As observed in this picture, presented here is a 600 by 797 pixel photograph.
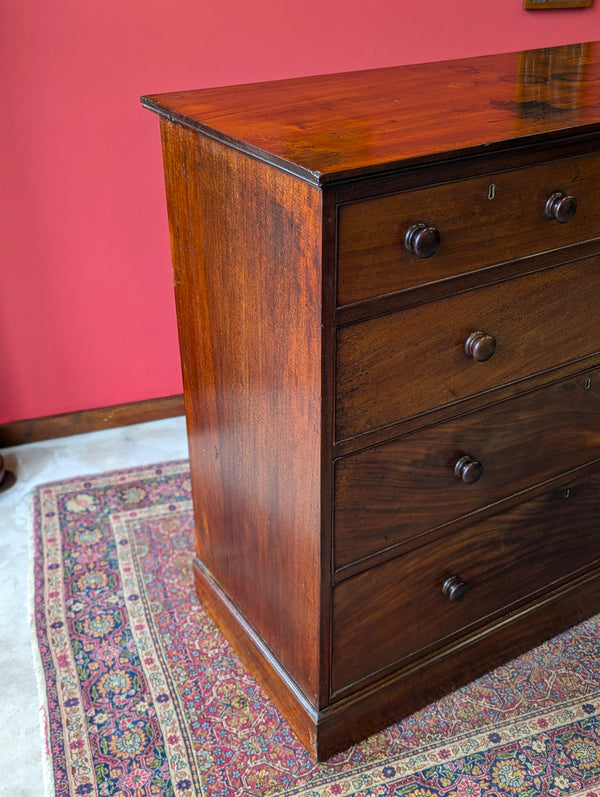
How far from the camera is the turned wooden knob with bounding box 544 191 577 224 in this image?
1.40m

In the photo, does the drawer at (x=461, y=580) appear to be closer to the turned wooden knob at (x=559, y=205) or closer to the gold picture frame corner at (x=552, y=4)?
the turned wooden knob at (x=559, y=205)

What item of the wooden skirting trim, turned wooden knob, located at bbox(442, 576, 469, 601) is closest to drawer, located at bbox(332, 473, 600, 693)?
turned wooden knob, located at bbox(442, 576, 469, 601)

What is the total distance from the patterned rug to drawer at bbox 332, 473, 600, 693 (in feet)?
0.58

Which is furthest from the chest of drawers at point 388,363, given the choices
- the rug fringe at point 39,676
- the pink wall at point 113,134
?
the pink wall at point 113,134

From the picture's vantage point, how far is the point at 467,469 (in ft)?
5.07

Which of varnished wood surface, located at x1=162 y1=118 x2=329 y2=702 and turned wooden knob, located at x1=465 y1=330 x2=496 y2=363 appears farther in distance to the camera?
turned wooden knob, located at x1=465 y1=330 x2=496 y2=363

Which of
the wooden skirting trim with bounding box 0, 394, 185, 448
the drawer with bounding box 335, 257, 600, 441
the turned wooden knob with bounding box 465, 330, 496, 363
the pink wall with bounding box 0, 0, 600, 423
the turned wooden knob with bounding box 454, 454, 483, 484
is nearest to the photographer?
the drawer with bounding box 335, 257, 600, 441

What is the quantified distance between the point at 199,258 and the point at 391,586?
0.74m

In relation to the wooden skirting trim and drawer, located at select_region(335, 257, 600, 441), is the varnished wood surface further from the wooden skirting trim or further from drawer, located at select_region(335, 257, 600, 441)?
the wooden skirting trim

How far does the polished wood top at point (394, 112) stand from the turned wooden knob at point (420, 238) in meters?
0.10

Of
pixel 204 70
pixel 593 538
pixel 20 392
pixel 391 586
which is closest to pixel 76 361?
pixel 20 392

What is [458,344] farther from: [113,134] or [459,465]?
[113,134]

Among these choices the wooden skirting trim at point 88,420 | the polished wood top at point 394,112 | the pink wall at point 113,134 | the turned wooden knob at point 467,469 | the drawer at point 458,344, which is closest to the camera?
the polished wood top at point 394,112

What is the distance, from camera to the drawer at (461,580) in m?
1.57
